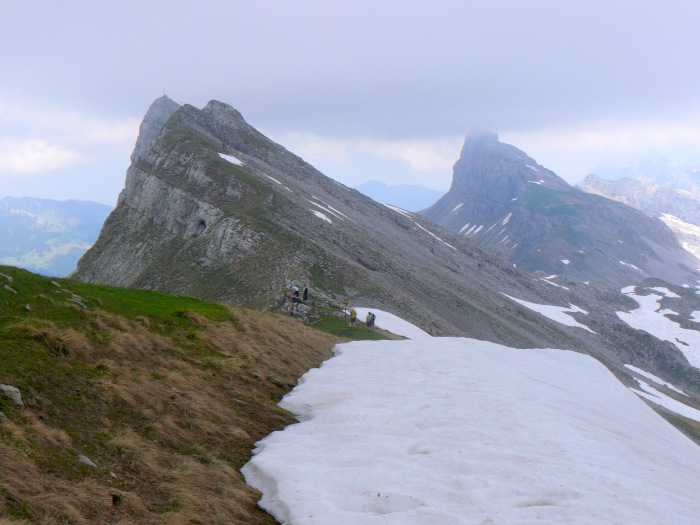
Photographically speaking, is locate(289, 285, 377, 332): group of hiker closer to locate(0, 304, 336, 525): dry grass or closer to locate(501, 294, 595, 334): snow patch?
locate(0, 304, 336, 525): dry grass

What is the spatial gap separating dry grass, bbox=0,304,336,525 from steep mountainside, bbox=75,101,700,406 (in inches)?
898

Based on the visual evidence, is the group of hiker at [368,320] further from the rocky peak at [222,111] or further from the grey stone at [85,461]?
the rocky peak at [222,111]

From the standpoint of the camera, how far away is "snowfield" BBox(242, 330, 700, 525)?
406 inches

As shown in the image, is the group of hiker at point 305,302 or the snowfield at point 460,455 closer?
the snowfield at point 460,455

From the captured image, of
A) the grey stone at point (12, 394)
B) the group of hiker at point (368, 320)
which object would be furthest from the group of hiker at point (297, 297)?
the grey stone at point (12, 394)

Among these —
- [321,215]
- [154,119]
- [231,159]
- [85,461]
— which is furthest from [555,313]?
[154,119]

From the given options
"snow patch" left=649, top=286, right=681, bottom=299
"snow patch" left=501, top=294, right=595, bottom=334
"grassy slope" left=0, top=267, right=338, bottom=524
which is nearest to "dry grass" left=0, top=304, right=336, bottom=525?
"grassy slope" left=0, top=267, right=338, bottom=524

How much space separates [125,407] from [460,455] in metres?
8.62

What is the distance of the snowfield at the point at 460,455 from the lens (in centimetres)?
1031

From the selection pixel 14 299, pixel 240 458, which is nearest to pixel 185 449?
pixel 240 458

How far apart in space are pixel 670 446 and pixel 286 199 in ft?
173

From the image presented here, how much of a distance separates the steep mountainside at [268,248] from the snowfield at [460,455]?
879 inches

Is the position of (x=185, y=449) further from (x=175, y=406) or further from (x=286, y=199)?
(x=286, y=199)

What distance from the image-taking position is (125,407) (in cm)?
1248
